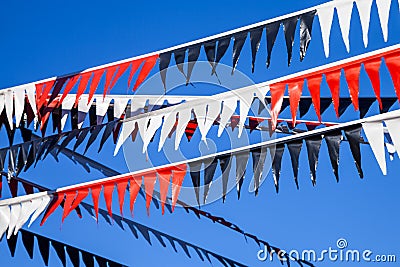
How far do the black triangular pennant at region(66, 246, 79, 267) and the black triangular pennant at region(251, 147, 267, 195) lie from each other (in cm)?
195

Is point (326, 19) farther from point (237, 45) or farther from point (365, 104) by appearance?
point (365, 104)

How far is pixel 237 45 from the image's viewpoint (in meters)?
4.19

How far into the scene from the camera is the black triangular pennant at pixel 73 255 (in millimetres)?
5223

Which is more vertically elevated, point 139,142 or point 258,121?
point 258,121

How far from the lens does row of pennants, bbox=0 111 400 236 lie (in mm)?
3641

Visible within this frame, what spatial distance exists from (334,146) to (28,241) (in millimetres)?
2672

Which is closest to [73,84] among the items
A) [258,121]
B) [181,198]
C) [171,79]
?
[171,79]

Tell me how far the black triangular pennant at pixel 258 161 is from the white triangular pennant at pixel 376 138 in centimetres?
58

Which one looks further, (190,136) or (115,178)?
(190,136)

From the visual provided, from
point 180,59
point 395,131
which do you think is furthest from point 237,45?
point 395,131

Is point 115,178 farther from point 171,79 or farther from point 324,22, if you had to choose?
point 324,22

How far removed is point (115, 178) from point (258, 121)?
2.01 metres

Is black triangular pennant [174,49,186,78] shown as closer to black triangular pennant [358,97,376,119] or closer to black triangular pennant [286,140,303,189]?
black triangular pennant [286,140,303,189]

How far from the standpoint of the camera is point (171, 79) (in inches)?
175
